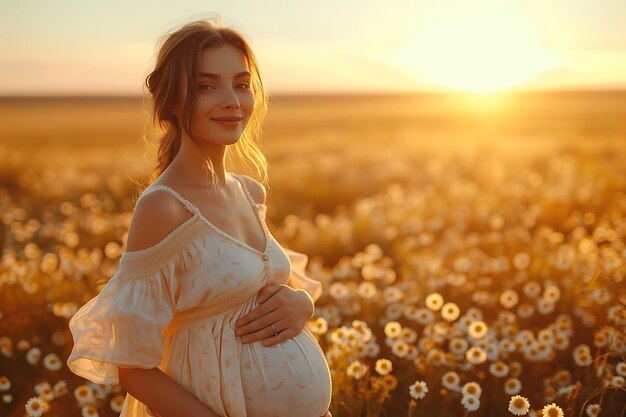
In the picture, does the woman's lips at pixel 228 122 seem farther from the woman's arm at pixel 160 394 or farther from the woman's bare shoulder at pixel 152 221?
the woman's arm at pixel 160 394

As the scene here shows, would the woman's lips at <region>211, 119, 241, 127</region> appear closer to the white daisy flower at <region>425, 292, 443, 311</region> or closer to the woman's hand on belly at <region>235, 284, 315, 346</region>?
the woman's hand on belly at <region>235, 284, 315, 346</region>

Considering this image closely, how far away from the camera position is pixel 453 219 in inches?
308

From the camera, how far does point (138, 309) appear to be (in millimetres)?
2244

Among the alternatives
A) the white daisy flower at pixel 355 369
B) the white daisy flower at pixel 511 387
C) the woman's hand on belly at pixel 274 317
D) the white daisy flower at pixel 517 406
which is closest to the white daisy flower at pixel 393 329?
the white daisy flower at pixel 355 369

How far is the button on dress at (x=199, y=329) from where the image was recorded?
2262 mm

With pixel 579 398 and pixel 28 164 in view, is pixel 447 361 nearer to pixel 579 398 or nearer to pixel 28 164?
pixel 579 398

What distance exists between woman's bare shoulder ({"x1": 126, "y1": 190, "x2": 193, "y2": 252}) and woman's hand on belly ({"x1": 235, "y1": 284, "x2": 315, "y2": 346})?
0.44m

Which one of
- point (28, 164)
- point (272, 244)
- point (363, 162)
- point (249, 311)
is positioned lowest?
point (28, 164)

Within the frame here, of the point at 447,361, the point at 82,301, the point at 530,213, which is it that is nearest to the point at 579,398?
the point at 447,361

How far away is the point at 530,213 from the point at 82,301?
4857mm

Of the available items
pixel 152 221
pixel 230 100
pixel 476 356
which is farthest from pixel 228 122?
pixel 476 356

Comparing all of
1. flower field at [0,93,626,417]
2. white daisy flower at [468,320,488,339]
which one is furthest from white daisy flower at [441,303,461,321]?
white daisy flower at [468,320,488,339]

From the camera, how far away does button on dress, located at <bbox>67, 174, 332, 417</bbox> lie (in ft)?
7.42

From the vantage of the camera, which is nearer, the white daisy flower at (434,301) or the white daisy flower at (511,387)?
the white daisy flower at (511,387)
